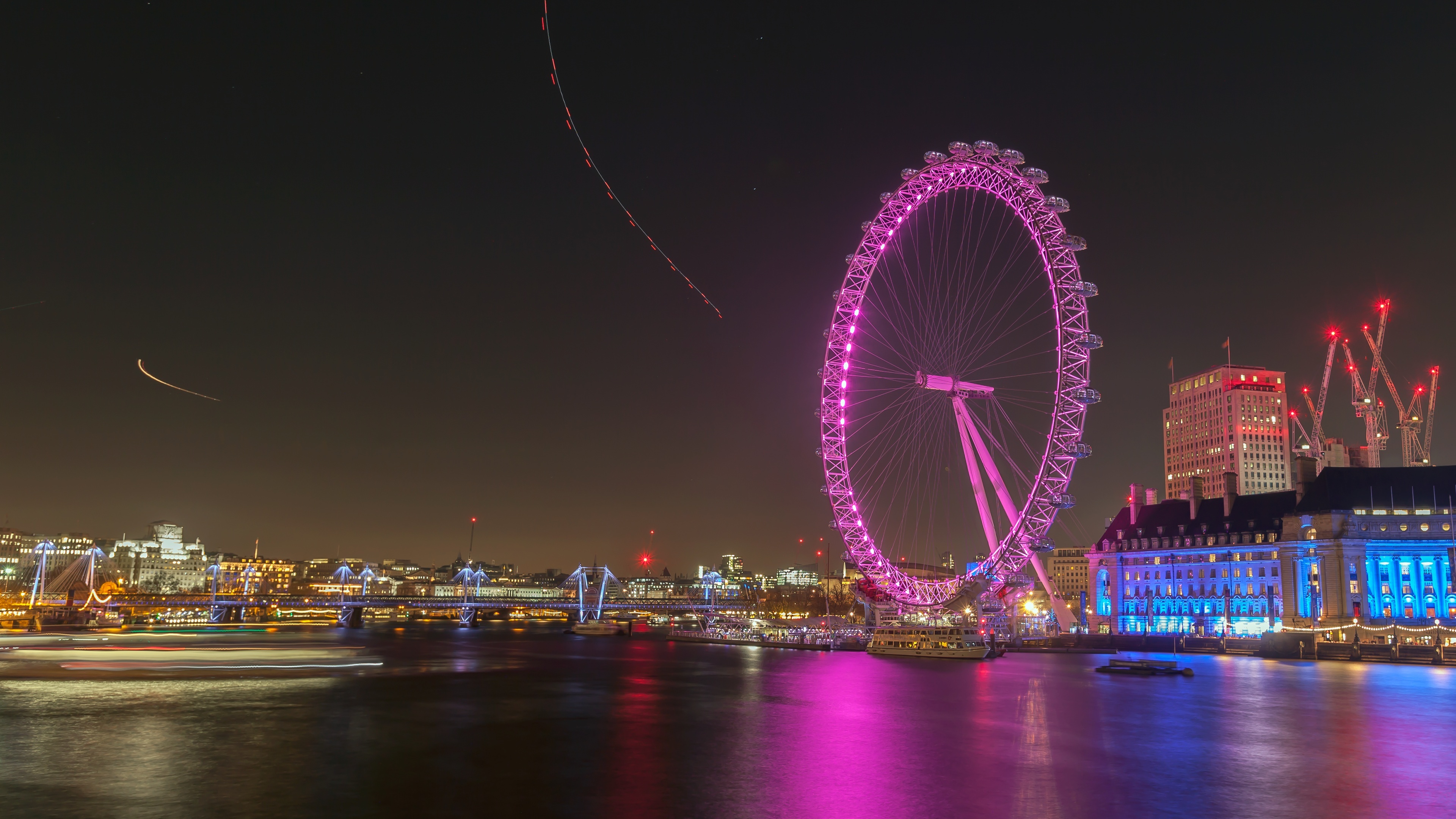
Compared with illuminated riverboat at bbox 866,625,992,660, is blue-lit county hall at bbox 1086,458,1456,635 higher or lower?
higher

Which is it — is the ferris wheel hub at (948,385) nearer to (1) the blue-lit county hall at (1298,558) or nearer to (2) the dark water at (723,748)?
(2) the dark water at (723,748)

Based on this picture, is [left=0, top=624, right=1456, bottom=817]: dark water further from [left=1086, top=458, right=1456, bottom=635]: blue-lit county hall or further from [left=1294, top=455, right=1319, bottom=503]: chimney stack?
[left=1294, top=455, right=1319, bottom=503]: chimney stack

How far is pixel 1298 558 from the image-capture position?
11294 centimetres

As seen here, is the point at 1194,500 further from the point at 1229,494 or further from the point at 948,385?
the point at 948,385

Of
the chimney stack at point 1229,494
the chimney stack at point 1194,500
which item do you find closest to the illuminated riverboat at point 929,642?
the chimney stack at point 1229,494

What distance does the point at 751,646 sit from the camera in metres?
142

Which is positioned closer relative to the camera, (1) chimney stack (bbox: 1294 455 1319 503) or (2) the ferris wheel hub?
(2) the ferris wheel hub

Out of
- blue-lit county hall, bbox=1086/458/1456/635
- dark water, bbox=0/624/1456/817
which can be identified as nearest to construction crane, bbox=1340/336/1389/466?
blue-lit county hall, bbox=1086/458/1456/635

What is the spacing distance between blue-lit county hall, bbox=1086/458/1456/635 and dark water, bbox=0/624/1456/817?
41.9 meters

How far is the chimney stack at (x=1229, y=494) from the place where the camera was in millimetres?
127438

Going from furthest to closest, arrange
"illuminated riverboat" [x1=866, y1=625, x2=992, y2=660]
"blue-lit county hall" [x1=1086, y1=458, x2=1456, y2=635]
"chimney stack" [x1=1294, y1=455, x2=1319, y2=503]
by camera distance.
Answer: "chimney stack" [x1=1294, y1=455, x2=1319, y2=503], "blue-lit county hall" [x1=1086, y1=458, x2=1456, y2=635], "illuminated riverboat" [x1=866, y1=625, x2=992, y2=660]

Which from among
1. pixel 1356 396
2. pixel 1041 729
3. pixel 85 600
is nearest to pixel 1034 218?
pixel 1041 729

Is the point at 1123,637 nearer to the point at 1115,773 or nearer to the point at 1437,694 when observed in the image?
the point at 1437,694

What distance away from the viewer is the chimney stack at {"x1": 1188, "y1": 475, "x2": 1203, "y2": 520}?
133125 mm
